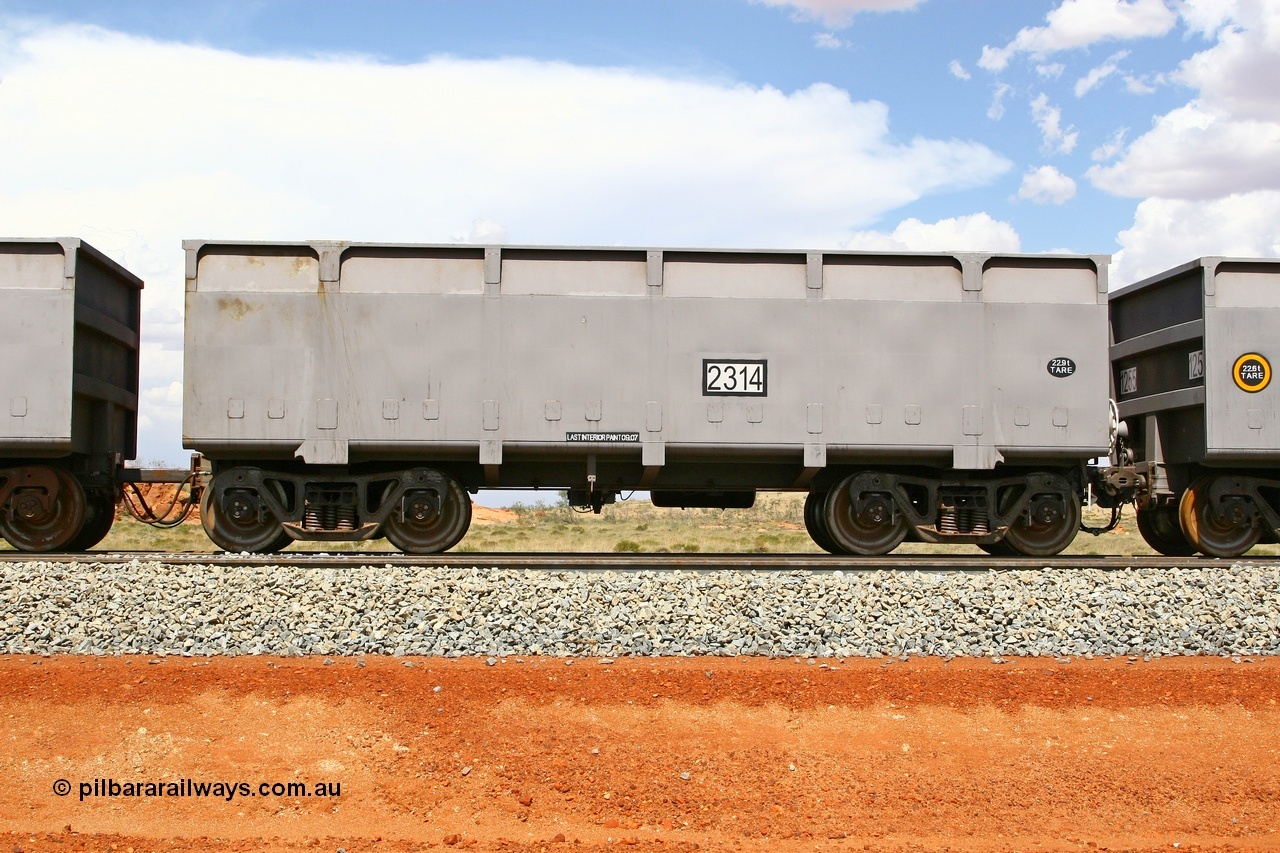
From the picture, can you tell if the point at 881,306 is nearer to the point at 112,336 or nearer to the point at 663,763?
the point at 663,763

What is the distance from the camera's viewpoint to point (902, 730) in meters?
6.05

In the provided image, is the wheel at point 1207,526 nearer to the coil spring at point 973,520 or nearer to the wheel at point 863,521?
the coil spring at point 973,520

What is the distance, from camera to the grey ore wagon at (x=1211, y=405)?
413 inches

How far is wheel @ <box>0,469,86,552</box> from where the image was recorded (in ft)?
33.9

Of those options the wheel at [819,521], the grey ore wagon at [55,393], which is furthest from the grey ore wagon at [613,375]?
the grey ore wagon at [55,393]

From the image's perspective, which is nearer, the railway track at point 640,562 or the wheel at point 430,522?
the railway track at point 640,562

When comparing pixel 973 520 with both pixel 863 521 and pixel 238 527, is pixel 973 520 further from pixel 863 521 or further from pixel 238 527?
pixel 238 527

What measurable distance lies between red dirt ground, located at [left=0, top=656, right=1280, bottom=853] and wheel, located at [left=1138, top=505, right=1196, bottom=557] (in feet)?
14.9

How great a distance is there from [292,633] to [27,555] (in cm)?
452

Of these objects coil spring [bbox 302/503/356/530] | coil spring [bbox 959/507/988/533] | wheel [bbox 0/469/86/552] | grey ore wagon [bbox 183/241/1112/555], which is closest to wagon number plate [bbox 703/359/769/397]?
grey ore wagon [bbox 183/241/1112/555]

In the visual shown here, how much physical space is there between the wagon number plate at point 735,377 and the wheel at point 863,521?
150 cm

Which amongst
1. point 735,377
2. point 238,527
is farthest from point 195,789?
point 735,377

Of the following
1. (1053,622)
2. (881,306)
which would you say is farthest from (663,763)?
(881,306)

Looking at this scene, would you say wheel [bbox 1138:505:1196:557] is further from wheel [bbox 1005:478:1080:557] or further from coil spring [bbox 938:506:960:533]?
coil spring [bbox 938:506:960:533]
